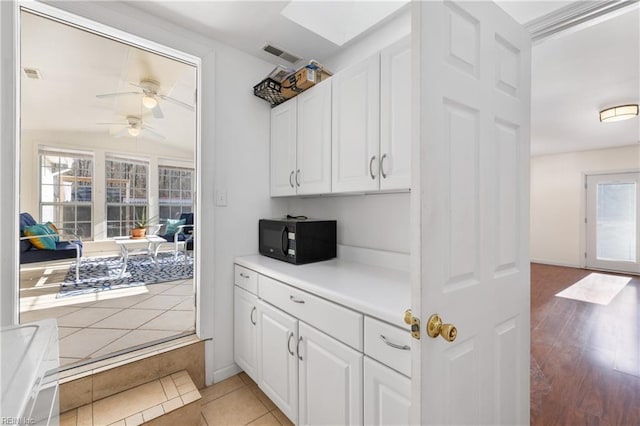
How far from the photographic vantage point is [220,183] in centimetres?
203

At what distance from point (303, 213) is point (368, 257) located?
0.78 meters

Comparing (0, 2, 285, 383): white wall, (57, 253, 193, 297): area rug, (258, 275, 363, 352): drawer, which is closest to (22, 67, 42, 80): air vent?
(0, 2, 285, 383): white wall

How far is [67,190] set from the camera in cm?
241

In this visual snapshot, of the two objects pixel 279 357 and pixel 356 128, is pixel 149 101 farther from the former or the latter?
pixel 279 357

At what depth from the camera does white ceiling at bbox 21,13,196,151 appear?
2.10 m

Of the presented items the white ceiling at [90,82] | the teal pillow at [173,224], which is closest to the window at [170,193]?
the teal pillow at [173,224]

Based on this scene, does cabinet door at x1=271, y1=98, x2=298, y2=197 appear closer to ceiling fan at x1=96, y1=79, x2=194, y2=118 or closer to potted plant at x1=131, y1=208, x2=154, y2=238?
ceiling fan at x1=96, y1=79, x2=194, y2=118

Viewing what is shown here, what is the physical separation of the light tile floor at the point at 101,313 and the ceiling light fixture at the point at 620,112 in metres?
5.09

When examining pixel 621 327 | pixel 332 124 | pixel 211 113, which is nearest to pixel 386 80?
pixel 332 124

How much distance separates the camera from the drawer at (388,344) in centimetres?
96

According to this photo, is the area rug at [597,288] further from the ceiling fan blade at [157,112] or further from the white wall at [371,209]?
the ceiling fan blade at [157,112]

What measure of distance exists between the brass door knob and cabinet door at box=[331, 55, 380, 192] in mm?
836

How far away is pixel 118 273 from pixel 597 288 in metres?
6.99

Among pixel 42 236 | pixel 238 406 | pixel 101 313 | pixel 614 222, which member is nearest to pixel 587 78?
pixel 238 406
